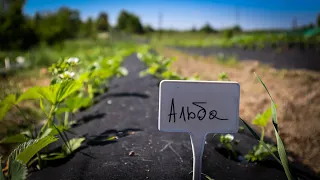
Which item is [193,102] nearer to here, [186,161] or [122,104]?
[186,161]

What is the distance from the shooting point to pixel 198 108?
3.41 feet

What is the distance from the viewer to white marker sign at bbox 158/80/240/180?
1021 millimetres

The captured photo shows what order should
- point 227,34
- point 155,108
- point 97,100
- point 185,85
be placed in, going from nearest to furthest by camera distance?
point 185,85 → point 155,108 → point 97,100 → point 227,34

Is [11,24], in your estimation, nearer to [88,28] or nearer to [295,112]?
[295,112]

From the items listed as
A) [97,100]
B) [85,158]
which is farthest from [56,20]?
[85,158]

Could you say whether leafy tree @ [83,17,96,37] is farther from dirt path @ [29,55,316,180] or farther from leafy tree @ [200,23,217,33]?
leafy tree @ [200,23,217,33]

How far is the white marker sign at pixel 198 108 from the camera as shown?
1.02m

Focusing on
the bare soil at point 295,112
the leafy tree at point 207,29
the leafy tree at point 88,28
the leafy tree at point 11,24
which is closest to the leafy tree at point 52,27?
the leafy tree at point 11,24

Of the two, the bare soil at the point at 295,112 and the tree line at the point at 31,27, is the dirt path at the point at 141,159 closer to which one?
the bare soil at the point at 295,112

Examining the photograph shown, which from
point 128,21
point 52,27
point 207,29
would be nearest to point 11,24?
point 52,27

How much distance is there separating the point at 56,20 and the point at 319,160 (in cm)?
1563

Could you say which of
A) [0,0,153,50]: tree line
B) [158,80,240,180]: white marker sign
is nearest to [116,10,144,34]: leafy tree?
[0,0,153,50]: tree line

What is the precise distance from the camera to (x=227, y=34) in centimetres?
2555

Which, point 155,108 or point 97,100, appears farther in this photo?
point 97,100
